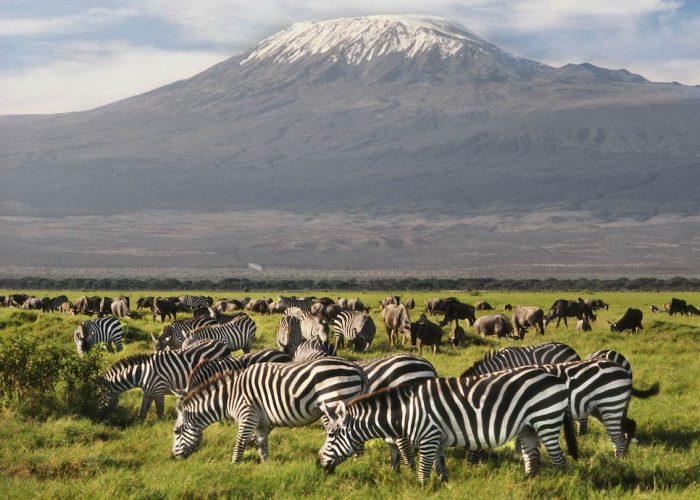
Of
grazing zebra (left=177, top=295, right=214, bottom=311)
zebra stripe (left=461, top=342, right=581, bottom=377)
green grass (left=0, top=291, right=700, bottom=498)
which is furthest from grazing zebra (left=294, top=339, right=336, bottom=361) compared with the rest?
grazing zebra (left=177, top=295, right=214, bottom=311)

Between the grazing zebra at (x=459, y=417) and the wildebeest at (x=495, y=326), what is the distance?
19.0 meters

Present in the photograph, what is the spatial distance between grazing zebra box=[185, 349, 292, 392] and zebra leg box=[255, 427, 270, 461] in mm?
2453

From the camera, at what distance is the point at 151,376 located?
16000 millimetres

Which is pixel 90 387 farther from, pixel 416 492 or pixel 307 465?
pixel 416 492

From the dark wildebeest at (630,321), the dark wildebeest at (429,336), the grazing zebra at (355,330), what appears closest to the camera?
the dark wildebeest at (429,336)

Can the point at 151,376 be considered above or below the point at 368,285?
above

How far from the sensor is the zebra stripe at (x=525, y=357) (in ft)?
51.0

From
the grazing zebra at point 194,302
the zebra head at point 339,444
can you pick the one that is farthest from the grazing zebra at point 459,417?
the grazing zebra at point 194,302

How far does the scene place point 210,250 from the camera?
186000 mm

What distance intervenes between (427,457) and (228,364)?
5584 mm

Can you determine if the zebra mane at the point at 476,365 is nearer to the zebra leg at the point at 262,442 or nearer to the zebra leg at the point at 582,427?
the zebra leg at the point at 582,427

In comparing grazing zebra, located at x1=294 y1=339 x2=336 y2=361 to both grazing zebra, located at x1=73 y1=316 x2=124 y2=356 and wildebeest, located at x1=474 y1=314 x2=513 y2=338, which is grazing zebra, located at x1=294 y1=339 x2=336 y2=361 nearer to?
grazing zebra, located at x1=73 y1=316 x2=124 y2=356

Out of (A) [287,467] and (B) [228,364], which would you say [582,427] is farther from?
(B) [228,364]

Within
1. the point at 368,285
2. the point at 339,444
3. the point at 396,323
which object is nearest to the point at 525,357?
the point at 339,444
